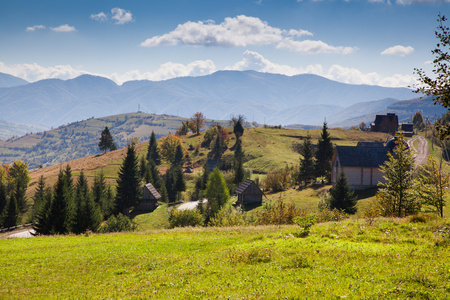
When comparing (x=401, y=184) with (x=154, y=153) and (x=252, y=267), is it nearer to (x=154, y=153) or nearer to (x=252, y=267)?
(x=252, y=267)

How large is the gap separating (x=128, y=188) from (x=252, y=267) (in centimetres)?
6955

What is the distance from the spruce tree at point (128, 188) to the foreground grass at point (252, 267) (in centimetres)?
5371

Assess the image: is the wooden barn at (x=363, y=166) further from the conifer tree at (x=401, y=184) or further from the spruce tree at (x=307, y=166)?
the conifer tree at (x=401, y=184)

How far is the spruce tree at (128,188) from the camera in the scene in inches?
3214

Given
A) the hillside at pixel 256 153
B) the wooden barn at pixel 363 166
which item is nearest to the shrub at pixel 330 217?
the wooden barn at pixel 363 166

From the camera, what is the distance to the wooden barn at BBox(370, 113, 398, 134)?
173 metres

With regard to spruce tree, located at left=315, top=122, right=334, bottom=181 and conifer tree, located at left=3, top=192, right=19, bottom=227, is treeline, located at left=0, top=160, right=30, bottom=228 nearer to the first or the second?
conifer tree, located at left=3, top=192, right=19, bottom=227

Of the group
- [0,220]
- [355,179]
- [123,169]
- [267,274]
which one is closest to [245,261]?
[267,274]

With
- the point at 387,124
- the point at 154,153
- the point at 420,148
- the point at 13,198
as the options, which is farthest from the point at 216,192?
the point at 387,124

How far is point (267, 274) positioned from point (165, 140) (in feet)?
495

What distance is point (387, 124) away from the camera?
17625 centimetres

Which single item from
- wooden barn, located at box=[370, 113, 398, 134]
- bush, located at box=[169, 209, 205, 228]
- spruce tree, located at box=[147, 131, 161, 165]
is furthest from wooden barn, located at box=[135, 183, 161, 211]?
wooden barn, located at box=[370, 113, 398, 134]

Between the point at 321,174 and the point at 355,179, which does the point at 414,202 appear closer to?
the point at 355,179

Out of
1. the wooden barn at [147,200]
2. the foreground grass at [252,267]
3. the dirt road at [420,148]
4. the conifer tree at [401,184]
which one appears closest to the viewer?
the foreground grass at [252,267]
